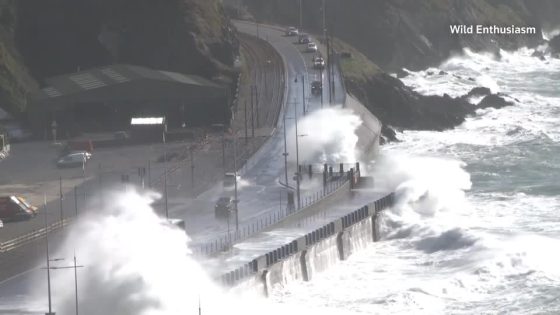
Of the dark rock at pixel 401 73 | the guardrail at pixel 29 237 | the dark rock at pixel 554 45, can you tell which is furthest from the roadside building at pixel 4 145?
the dark rock at pixel 554 45

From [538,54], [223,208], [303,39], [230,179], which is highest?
[303,39]

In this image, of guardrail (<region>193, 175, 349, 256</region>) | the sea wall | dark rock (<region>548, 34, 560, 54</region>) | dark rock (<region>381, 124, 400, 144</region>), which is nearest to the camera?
the sea wall

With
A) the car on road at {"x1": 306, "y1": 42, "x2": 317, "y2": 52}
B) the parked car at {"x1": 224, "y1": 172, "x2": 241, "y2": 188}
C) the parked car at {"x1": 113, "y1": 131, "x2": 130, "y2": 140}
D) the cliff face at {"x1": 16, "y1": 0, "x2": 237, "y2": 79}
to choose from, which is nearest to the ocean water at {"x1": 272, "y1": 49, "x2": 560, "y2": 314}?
the parked car at {"x1": 224, "y1": 172, "x2": 241, "y2": 188}

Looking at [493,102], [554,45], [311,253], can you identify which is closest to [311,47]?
[493,102]

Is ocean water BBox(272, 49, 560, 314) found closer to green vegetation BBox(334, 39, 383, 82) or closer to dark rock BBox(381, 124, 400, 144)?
dark rock BBox(381, 124, 400, 144)

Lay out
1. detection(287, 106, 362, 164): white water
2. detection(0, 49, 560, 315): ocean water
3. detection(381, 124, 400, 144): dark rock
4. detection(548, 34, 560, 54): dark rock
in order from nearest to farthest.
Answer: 1. detection(0, 49, 560, 315): ocean water
2. detection(287, 106, 362, 164): white water
3. detection(381, 124, 400, 144): dark rock
4. detection(548, 34, 560, 54): dark rock

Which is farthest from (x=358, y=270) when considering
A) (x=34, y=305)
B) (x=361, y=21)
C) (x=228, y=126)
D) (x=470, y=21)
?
(x=470, y=21)

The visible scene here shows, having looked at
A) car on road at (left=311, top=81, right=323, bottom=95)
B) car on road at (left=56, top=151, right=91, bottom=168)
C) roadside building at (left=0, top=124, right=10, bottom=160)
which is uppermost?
car on road at (left=311, top=81, right=323, bottom=95)

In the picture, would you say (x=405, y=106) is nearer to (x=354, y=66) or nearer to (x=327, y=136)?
(x=354, y=66)
